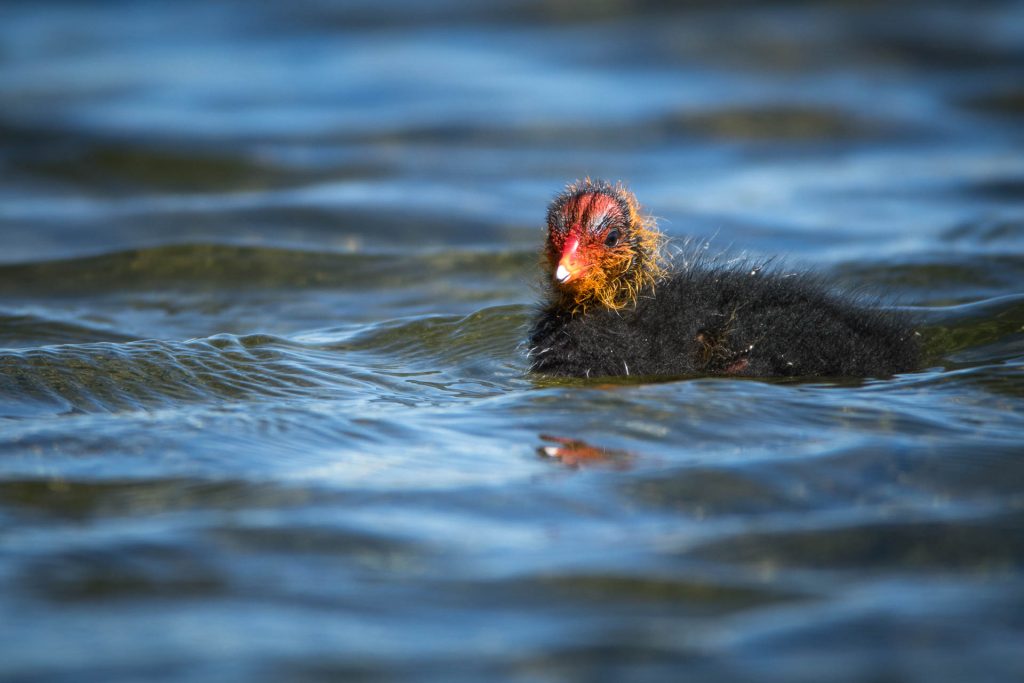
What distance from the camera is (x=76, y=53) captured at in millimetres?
16141

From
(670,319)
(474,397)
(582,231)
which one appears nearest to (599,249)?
(582,231)

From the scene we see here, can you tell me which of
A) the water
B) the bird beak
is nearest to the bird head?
the bird beak

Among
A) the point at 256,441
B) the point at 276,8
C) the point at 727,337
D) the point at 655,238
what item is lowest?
the point at 256,441

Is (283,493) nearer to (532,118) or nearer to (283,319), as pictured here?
(283,319)

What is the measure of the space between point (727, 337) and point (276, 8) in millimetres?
12586

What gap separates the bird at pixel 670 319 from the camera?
6324 millimetres

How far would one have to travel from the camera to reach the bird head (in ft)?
21.1

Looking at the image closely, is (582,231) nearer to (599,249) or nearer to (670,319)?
(599,249)

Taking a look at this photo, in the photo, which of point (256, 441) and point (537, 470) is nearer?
point (537, 470)

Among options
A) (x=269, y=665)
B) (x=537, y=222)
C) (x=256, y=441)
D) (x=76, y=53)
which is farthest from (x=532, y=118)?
(x=269, y=665)

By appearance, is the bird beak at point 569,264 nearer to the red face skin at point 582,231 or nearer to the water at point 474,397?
the red face skin at point 582,231

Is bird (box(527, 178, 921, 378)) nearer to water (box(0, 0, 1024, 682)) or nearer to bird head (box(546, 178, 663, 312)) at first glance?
bird head (box(546, 178, 663, 312))

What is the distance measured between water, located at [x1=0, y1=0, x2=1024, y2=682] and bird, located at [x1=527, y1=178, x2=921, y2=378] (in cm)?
21

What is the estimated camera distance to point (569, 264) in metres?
6.36
